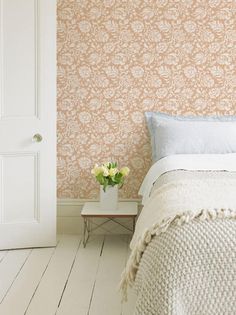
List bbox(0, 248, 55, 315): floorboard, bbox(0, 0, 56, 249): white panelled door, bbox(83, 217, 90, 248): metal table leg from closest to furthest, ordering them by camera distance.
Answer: bbox(0, 248, 55, 315): floorboard < bbox(0, 0, 56, 249): white panelled door < bbox(83, 217, 90, 248): metal table leg

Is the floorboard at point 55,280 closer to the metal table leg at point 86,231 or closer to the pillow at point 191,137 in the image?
the metal table leg at point 86,231

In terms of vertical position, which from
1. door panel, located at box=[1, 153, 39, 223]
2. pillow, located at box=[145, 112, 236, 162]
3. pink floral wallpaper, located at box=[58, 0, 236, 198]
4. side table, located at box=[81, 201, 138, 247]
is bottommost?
side table, located at box=[81, 201, 138, 247]

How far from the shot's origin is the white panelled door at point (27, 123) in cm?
379

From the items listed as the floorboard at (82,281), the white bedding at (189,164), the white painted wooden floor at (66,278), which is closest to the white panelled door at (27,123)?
the white painted wooden floor at (66,278)

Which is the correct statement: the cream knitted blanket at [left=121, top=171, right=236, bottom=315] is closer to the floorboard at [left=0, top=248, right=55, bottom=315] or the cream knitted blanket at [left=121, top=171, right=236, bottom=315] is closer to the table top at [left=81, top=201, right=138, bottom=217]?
the floorboard at [left=0, top=248, right=55, bottom=315]

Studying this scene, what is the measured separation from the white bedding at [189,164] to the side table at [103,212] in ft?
0.79

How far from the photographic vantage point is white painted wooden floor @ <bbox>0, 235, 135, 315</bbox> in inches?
114

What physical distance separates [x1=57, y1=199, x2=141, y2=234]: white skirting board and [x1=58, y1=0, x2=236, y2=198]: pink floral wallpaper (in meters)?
0.40

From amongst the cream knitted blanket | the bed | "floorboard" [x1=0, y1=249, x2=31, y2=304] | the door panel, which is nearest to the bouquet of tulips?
the door panel

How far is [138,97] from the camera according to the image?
14.0 feet

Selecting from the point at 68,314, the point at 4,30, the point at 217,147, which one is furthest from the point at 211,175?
the point at 4,30

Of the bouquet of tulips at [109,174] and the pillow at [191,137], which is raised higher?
the pillow at [191,137]

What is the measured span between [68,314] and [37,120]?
1.55m

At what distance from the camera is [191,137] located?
13.0ft
